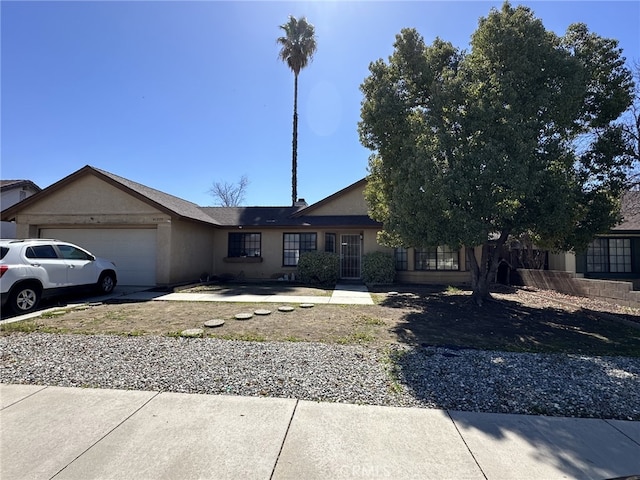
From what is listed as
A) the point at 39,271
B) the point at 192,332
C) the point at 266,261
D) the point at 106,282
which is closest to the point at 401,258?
the point at 266,261

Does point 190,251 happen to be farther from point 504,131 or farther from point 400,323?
point 504,131

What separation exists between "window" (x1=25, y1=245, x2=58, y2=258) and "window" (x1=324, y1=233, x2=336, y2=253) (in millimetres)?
9708

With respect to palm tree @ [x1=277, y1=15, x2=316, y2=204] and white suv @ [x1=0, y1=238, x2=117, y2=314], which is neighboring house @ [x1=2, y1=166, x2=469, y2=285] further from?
palm tree @ [x1=277, y1=15, x2=316, y2=204]

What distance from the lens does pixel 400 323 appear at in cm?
721

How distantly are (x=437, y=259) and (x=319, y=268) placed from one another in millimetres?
5261

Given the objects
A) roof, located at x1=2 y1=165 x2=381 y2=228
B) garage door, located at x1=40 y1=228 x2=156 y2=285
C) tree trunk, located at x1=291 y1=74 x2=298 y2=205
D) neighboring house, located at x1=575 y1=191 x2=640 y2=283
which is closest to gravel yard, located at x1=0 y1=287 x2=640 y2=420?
garage door, located at x1=40 y1=228 x2=156 y2=285

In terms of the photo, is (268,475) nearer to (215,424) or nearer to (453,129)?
(215,424)

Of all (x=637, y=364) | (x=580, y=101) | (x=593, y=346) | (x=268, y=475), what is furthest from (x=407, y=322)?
(x=580, y=101)

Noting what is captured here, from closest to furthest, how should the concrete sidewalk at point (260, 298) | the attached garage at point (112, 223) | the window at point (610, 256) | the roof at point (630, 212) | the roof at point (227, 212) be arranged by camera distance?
the concrete sidewalk at point (260, 298)
the attached garage at point (112, 223)
the roof at point (227, 212)
the roof at point (630, 212)
the window at point (610, 256)

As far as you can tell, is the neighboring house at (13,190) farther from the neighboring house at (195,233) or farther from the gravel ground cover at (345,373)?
the gravel ground cover at (345,373)

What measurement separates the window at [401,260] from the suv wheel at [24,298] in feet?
40.6

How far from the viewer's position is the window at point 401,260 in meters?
15.0

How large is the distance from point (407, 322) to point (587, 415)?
399cm

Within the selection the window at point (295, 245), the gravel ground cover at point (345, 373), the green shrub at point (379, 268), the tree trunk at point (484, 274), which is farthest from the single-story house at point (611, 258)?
the gravel ground cover at point (345, 373)
